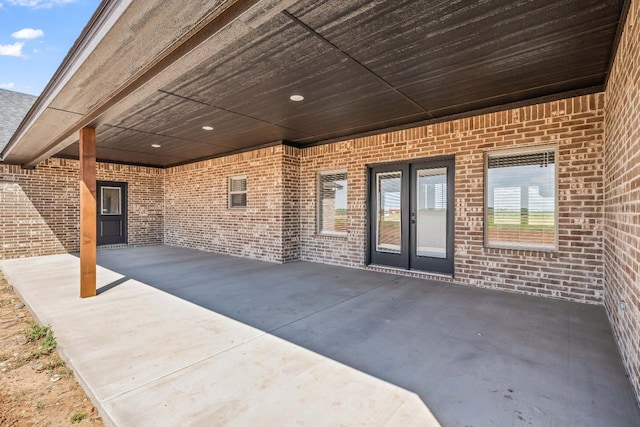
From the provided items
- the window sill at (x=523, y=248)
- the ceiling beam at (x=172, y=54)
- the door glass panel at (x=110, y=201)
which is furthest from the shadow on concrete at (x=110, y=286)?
the window sill at (x=523, y=248)

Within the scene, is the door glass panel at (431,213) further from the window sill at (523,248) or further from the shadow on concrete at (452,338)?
the window sill at (523,248)

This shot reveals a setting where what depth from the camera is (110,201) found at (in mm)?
9641

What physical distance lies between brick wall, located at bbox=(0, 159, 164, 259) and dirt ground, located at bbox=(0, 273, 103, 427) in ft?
19.5

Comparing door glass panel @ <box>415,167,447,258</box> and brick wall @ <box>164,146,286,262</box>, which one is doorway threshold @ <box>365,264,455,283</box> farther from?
brick wall @ <box>164,146,286,262</box>

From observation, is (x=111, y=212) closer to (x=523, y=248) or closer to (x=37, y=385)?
(x=37, y=385)

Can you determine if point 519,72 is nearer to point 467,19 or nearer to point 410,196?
point 467,19

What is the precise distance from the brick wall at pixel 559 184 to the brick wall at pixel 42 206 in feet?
26.7

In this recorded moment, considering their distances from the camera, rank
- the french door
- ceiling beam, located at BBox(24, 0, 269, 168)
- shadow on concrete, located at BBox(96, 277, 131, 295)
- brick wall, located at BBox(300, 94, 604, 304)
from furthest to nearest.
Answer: the french door
shadow on concrete, located at BBox(96, 277, 131, 295)
brick wall, located at BBox(300, 94, 604, 304)
ceiling beam, located at BBox(24, 0, 269, 168)

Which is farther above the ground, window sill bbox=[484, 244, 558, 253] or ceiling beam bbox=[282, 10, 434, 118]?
ceiling beam bbox=[282, 10, 434, 118]

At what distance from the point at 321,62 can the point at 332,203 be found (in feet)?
12.9

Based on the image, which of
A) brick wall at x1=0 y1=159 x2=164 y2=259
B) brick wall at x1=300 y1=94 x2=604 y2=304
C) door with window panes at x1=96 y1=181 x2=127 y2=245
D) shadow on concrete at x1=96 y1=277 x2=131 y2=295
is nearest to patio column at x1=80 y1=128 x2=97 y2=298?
shadow on concrete at x1=96 y1=277 x2=131 y2=295

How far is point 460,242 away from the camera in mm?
4957

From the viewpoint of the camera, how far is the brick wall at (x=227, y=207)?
7090 millimetres

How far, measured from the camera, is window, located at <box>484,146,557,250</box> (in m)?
4.35
